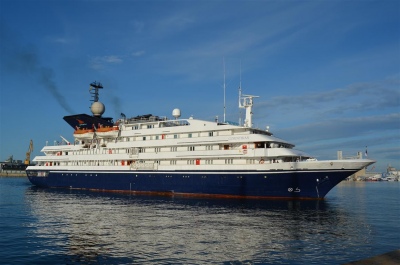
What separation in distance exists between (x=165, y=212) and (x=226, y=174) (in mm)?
13501

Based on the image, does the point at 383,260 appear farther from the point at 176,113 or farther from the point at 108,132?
the point at 108,132

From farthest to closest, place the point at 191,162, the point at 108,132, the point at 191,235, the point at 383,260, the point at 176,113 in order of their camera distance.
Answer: the point at 108,132
the point at 176,113
the point at 191,162
the point at 191,235
the point at 383,260

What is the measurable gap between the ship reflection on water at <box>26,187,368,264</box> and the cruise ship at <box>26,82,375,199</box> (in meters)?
6.56

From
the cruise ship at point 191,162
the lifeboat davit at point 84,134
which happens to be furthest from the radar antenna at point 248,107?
the lifeboat davit at point 84,134

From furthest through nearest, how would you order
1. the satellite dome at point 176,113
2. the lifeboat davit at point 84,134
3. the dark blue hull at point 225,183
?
the lifeboat davit at point 84,134
the satellite dome at point 176,113
the dark blue hull at point 225,183

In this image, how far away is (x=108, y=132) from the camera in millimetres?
57156

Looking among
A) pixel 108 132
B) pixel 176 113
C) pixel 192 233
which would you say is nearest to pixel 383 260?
pixel 192 233

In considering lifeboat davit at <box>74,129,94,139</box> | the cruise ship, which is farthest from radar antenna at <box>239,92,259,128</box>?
lifeboat davit at <box>74,129,94,139</box>

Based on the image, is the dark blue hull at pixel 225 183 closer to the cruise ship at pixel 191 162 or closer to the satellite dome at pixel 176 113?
the cruise ship at pixel 191 162

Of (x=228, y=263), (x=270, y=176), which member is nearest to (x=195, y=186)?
(x=270, y=176)

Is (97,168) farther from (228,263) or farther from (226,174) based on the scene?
(228,263)

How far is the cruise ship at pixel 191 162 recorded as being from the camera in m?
40.5

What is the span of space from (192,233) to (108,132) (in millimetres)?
38669

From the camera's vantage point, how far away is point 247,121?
152 ft
